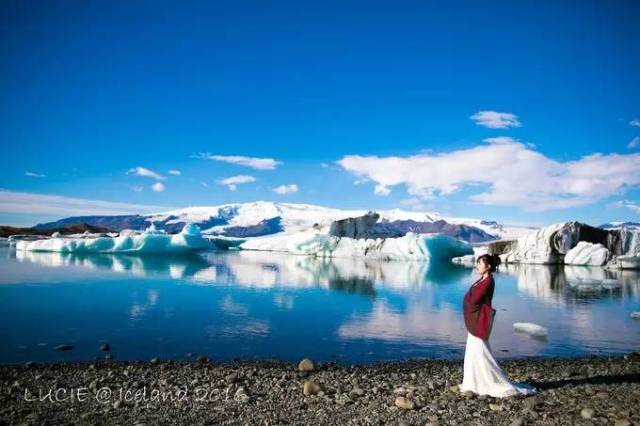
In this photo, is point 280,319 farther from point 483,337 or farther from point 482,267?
point 482,267

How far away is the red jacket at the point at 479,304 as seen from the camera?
536cm

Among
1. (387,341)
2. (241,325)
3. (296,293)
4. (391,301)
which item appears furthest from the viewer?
(296,293)

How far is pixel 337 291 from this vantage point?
20.4 meters

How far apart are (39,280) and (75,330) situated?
11.6m

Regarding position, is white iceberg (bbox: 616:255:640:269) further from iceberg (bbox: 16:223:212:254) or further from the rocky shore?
iceberg (bbox: 16:223:212:254)

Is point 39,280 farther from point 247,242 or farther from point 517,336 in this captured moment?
point 247,242

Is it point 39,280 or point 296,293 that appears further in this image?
point 39,280

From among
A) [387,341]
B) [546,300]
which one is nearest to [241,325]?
[387,341]

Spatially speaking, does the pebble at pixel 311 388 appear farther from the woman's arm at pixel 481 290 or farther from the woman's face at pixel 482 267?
the woman's face at pixel 482 267

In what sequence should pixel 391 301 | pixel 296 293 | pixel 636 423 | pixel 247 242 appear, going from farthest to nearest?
pixel 247 242 → pixel 296 293 → pixel 391 301 → pixel 636 423

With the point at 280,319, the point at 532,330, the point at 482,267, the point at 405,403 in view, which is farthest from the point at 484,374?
the point at 280,319

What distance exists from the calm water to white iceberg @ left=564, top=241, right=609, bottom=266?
17.8m

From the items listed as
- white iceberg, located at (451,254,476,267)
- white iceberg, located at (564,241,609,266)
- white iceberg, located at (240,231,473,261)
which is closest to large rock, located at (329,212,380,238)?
white iceberg, located at (240,231,473,261)

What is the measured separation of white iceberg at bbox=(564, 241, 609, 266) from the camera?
38.6 m
